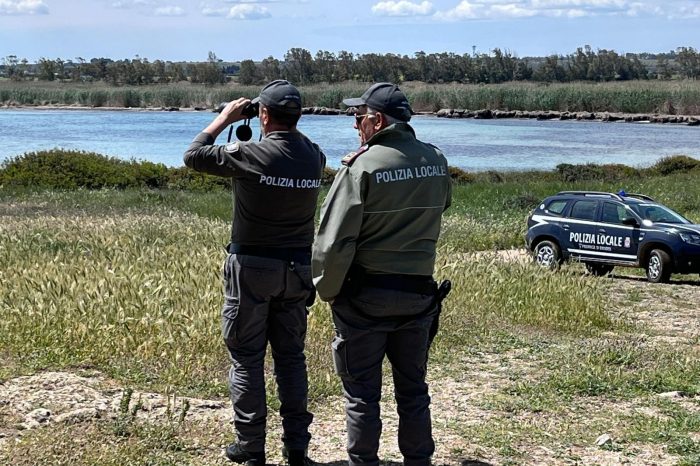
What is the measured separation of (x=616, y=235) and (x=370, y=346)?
13.6m

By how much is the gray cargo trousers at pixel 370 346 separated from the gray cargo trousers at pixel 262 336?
586mm

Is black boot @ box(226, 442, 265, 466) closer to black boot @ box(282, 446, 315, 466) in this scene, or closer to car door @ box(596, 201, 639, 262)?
black boot @ box(282, 446, 315, 466)

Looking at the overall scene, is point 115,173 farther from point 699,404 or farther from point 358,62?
point 358,62

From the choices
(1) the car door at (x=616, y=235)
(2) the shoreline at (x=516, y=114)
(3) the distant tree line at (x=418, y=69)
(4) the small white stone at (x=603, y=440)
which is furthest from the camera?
(3) the distant tree line at (x=418, y=69)

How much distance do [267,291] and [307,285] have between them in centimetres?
24

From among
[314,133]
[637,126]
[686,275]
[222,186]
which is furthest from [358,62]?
[686,275]

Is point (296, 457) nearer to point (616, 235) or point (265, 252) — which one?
point (265, 252)

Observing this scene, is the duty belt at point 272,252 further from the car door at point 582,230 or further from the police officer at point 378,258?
the car door at point 582,230

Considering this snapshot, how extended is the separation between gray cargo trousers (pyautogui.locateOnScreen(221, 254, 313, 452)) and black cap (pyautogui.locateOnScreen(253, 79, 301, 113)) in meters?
0.86

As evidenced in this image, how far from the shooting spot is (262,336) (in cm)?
631

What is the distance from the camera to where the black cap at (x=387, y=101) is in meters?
5.69

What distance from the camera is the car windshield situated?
61.0 feet

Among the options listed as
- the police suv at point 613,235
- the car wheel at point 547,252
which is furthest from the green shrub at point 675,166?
the car wheel at point 547,252

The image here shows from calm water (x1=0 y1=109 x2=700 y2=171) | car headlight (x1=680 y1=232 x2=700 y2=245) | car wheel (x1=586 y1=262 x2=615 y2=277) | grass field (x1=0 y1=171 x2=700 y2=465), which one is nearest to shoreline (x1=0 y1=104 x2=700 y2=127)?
calm water (x1=0 y1=109 x2=700 y2=171)
